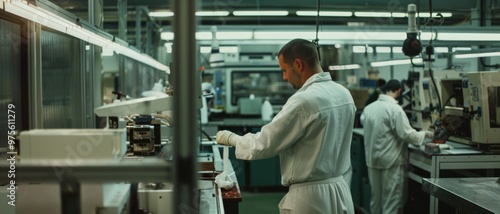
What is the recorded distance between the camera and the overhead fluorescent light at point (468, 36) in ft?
15.1

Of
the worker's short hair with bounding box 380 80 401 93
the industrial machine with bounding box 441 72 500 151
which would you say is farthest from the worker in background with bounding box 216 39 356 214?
the worker's short hair with bounding box 380 80 401 93

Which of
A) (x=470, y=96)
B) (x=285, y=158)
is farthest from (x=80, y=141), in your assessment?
(x=470, y=96)

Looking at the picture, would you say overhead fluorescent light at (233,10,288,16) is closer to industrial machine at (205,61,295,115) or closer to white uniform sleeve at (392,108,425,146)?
industrial machine at (205,61,295,115)

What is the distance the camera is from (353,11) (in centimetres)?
728

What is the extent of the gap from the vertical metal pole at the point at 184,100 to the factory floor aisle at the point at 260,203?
166 inches

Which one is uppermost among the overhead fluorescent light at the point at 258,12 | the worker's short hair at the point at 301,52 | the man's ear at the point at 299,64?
the overhead fluorescent light at the point at 258,12

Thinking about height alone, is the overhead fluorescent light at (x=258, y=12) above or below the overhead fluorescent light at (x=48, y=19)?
above

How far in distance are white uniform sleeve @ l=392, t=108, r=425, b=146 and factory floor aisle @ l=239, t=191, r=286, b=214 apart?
1.76 metres

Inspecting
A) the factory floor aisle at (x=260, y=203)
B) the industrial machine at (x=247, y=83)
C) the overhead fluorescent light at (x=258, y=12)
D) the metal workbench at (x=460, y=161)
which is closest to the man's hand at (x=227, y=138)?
the metal workbench at (x=460, y=161)

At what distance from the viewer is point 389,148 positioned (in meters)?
4.50

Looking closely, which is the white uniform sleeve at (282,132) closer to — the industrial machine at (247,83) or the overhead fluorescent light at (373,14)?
the overhead fluorescent light at (373,14)

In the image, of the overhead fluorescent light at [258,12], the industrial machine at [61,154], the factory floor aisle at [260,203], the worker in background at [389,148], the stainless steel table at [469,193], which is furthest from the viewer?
the overhead fluorescent light at [258,12]

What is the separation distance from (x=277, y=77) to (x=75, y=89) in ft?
18.9

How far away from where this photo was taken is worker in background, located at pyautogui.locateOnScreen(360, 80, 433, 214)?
446 cm
